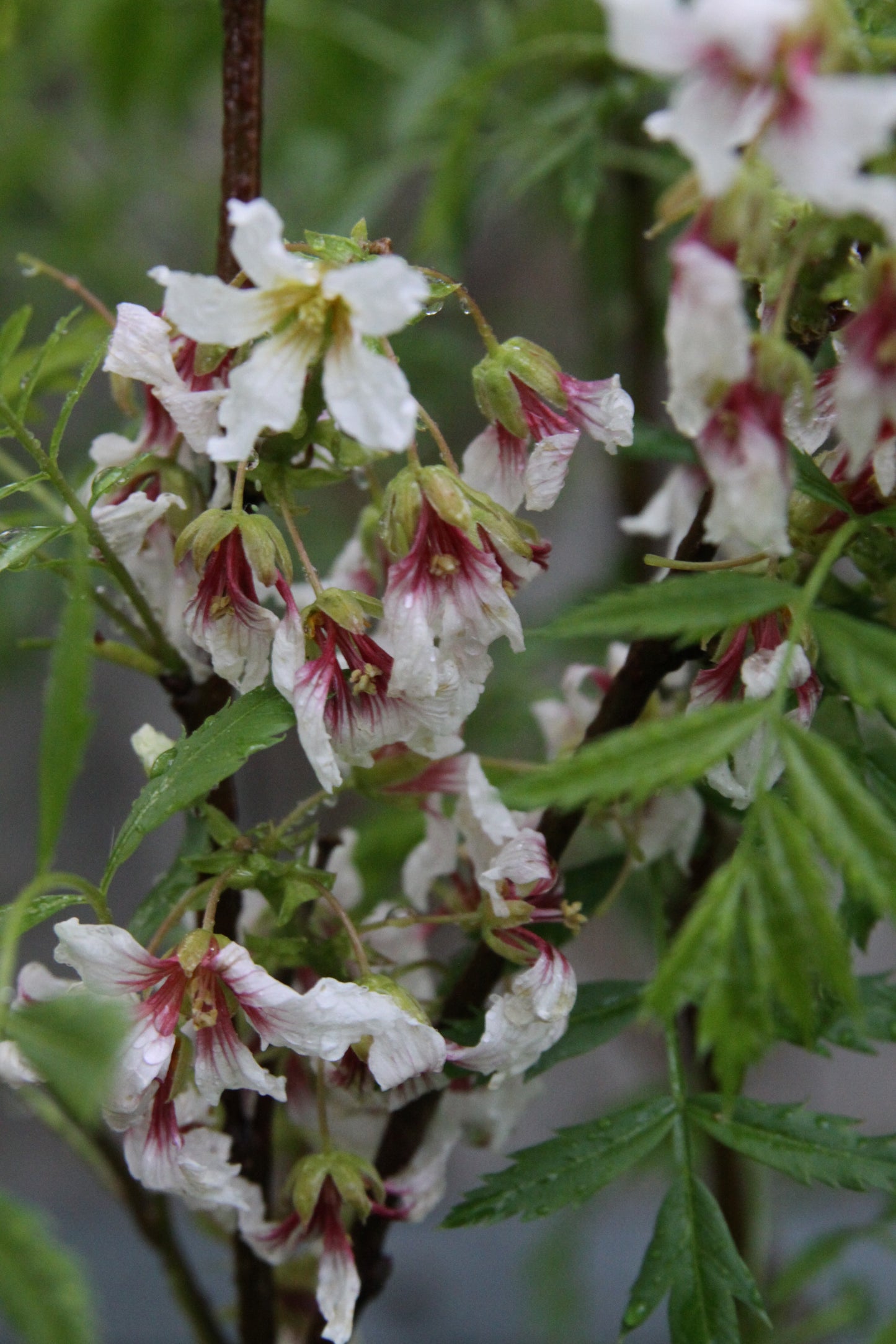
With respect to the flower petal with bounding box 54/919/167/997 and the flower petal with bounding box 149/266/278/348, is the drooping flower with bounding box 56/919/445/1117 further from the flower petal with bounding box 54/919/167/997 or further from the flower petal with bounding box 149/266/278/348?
the flower petal with bounding box 149/266/278/348

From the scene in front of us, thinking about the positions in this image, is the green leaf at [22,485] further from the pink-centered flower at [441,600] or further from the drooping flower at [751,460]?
the drooping flower at [751,460]

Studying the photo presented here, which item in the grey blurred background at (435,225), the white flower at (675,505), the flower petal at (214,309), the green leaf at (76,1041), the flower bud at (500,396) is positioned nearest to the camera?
the green leaf at (76,1041)

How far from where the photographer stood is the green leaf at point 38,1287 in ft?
1.30

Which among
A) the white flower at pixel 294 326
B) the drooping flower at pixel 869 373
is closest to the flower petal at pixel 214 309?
the white flower at pixel 294 326

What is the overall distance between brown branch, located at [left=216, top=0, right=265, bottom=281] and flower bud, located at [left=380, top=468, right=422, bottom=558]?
0.55 ft

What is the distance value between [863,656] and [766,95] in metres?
0.18

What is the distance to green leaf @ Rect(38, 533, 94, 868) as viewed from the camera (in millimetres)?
411

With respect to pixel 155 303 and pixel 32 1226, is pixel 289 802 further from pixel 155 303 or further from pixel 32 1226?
pixel 32 1226

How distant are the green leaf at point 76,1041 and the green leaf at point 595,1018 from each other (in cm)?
30

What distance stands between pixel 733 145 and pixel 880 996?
439 mm

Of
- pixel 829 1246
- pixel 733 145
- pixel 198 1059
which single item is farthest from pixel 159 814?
pixel 829 1246

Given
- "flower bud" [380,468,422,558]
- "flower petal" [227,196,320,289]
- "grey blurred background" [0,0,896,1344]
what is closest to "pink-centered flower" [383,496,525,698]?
"flower bud" [380,468,422,558]


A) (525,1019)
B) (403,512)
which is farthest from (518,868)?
(403,512)

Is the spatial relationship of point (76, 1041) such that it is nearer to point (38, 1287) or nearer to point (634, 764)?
point (38, 1287)
